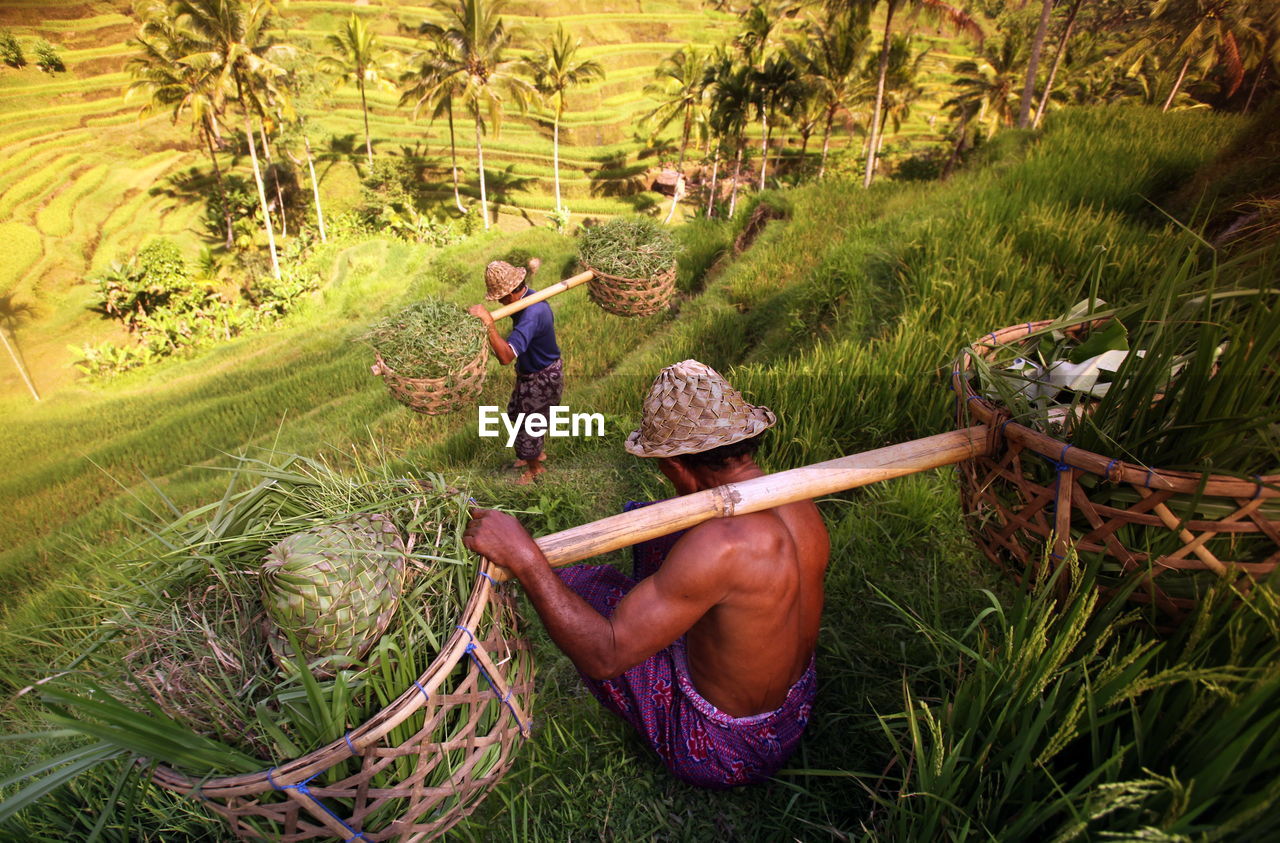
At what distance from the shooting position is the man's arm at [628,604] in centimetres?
115

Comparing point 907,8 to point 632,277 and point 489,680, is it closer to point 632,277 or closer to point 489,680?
point 632,277

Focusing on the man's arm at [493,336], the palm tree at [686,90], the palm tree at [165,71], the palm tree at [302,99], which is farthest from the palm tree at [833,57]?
the man's arm at [493,336]

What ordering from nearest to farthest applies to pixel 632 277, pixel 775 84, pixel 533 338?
pixel 533 338
pixel 632 277
pixel 775 84

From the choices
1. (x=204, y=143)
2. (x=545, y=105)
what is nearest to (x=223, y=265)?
(x=204, y=143)

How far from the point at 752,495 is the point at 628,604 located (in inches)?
14.6

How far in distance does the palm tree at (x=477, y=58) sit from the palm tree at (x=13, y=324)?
42.9 ft

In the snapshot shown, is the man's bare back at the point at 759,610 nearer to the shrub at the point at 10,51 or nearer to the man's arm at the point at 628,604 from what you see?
the man's arm at the point at 628,604

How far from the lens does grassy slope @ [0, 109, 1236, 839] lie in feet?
4.98

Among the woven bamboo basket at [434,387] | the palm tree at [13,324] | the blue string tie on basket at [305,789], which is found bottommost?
the palm tree at [13,324]

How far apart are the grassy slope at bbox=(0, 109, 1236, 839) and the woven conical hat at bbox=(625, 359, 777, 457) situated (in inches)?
27.4

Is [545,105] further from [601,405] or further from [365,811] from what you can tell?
[365,811]

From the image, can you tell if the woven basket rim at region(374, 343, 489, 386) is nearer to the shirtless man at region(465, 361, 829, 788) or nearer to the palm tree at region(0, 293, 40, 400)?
the shirtless man at region(465, 361, 829, 788)

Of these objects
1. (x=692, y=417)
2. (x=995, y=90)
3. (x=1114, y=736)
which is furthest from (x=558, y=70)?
(x=1114, y=736)

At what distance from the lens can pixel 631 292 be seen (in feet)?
12.2
